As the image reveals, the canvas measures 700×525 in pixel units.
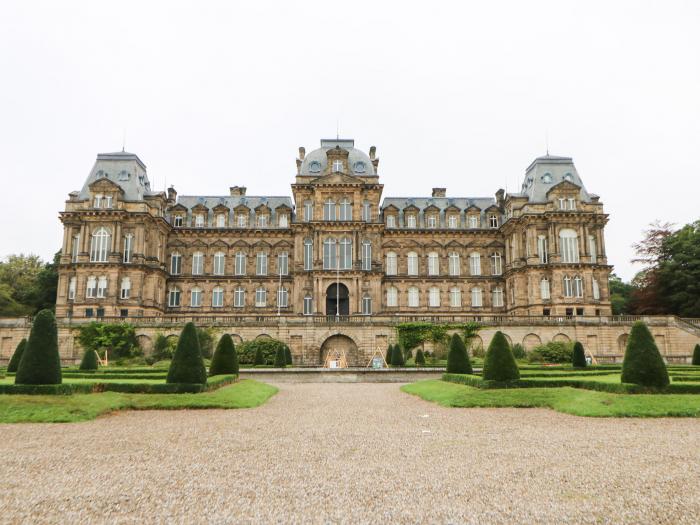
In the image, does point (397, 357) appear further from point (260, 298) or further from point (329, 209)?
point (260, 298)

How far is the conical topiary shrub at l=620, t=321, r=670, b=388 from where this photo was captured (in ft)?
60.1

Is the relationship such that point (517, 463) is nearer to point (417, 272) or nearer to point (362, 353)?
point (362, 353)

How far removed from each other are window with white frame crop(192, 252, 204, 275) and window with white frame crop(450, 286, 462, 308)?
25.9 metres

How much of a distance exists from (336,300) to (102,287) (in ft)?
70.6

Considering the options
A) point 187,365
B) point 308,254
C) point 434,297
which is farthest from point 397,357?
point 434,297

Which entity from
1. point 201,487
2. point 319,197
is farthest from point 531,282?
point 201,487

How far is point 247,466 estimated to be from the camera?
9.59 meters

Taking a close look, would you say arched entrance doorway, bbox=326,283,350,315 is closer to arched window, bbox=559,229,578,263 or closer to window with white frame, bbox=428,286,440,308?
window with white frame, bbox=428,286,440,308

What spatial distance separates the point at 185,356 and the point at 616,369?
22.9 m

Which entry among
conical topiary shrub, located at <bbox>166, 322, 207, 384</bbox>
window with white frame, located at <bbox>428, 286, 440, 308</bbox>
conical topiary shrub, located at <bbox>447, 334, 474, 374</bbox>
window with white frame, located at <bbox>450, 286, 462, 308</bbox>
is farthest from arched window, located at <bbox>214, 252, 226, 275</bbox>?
conical topiary shrub, located at <bbox>166, 322, 207, 384</bbox>

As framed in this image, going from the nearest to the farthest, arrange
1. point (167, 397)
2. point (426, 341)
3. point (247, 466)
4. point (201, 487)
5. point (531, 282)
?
point (201, 487), point (247, 466), point (167, 397), point (426, 341), point (531, 282)

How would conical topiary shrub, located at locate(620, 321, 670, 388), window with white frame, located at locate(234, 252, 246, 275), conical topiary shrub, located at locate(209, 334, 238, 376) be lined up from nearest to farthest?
conical topiary shrub, located at locate(620, 321, 670, 388) < conical topiary shrub, located at locate(209, 334, 238, 376) < window with white frame, located at locate(234, 252, 246, 275)

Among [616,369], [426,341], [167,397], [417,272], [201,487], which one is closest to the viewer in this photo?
[201,487]

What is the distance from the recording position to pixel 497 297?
58469mm
